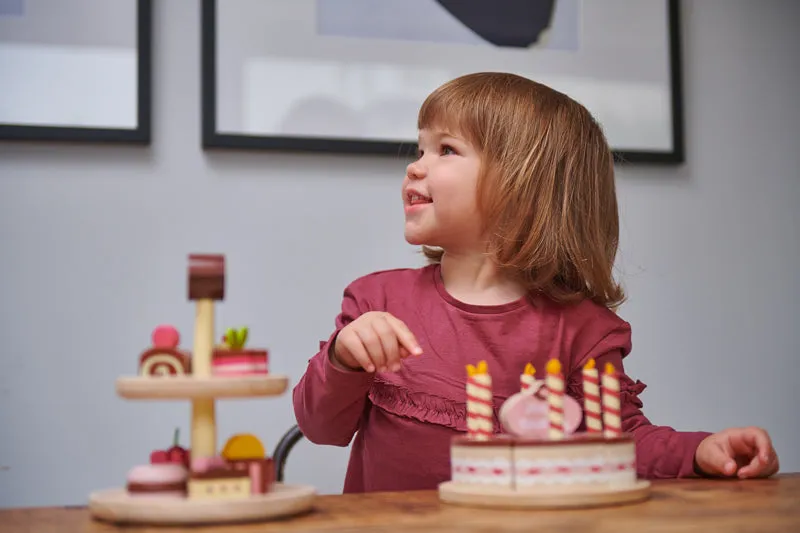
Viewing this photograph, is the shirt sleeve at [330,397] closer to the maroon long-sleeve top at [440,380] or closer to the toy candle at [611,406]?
the maroon long-sleeve top at [440,380]

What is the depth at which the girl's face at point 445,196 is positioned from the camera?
1.22 meters

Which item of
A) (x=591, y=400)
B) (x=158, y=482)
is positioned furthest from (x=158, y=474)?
(x=591, y=400)

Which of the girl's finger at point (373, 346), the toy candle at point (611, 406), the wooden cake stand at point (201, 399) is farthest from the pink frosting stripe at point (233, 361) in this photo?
the toy candle at point (611, 406)

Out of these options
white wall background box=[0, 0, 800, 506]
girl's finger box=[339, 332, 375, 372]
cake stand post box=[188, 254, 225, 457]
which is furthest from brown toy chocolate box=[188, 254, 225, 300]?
white wall background box=[0, 0, 800, 506]

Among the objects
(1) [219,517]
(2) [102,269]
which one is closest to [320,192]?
(2) [102,269]

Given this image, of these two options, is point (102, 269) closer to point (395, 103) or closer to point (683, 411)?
point (395, 103)

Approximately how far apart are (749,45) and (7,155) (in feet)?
5.14

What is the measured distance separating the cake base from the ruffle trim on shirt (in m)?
0.44

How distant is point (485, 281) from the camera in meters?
1.28

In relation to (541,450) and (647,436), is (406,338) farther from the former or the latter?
(647,436)

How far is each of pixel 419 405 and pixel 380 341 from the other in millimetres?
358

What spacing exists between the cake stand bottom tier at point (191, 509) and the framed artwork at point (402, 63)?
1.20m

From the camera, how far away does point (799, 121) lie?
6.97ft

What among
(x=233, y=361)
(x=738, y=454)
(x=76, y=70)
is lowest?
(x=738, y=454)
